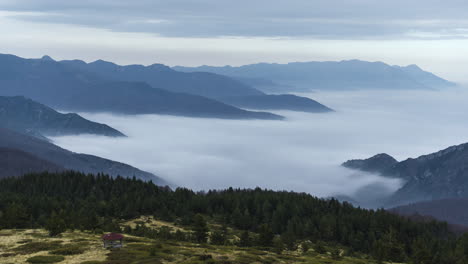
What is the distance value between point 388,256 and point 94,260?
81.1 metres

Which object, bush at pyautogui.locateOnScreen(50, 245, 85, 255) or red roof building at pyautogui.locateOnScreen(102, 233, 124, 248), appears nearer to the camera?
bush at pyautogui.locateOnScreen(50, 245, 85, 255)

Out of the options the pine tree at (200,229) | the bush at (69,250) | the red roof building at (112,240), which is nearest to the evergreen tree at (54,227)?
the bush at (69,250)

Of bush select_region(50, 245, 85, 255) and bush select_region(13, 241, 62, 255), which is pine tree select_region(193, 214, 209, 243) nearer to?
bush select_region(13, 241, 62, 255)

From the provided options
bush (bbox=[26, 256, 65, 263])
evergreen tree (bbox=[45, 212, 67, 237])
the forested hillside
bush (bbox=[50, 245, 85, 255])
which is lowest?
bush (bbox=[26, 256, 65, 263])

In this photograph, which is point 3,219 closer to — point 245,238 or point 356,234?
point 245,238

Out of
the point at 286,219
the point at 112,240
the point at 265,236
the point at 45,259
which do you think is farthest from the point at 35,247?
the point at 286,219

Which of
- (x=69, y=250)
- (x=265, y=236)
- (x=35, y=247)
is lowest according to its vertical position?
(x=35, y=247)

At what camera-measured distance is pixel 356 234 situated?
561 feet

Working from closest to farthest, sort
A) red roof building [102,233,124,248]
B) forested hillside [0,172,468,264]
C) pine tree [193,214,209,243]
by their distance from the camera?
red roof building [102,233,124,248] → pine tree [193,214,209,243] → forested hillside [0,172,468,264]

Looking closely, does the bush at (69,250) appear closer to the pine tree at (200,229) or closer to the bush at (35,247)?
the bush at (35,247)

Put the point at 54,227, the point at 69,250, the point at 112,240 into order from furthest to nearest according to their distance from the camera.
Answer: the point at 54,227 < the point at 112,240 < the point at 69,250

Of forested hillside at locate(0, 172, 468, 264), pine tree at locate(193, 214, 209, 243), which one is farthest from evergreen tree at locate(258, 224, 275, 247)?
pine tree at locate(193, 214, 209, 243)

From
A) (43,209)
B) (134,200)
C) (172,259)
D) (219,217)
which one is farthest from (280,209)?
(172,259)

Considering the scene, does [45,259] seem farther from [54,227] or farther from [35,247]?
[54,227]
